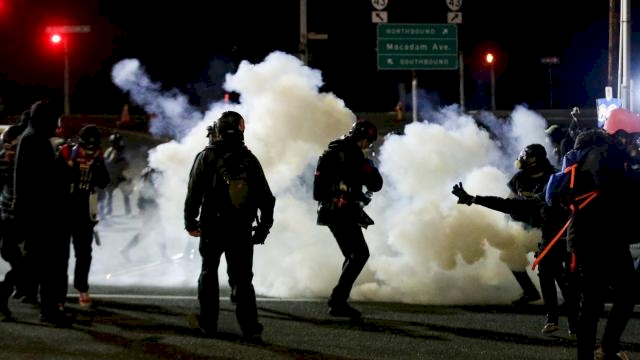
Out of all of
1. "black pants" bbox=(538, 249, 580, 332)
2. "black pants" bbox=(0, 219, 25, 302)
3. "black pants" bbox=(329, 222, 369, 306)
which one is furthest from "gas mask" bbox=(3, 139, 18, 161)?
"black pants" bbox=(538, 249, 580, 332)

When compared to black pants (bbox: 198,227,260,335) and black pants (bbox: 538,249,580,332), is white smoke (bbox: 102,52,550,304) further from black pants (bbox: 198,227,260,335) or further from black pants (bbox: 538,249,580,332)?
black pants (bbox: 198,227,260,335)

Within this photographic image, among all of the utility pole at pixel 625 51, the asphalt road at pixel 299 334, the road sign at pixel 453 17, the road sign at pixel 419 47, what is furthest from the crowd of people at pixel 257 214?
the road sign at pixel 419 47

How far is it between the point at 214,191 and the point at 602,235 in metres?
2.67

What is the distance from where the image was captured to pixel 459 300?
8547mm

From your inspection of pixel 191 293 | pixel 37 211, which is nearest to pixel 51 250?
pixel 37 211

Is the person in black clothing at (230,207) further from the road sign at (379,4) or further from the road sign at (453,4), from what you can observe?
the road sign at (453,4)

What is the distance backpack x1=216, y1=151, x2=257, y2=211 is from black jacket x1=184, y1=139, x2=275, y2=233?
2 cm

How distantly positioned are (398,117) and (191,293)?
26.8m

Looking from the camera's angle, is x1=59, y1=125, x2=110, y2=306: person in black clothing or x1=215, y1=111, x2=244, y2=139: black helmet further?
x1=59, y1=125, x2=110, y2=306: person in black clothing

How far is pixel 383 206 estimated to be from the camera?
10.7m

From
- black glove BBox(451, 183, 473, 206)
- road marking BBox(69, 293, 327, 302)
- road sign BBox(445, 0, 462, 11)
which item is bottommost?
road marking BBox(69, 293, 327, 302)

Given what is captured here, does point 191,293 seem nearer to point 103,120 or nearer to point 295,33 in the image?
point 103,120

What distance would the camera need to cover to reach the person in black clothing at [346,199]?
7.75m

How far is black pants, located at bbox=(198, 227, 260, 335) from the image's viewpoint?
6617 mm
